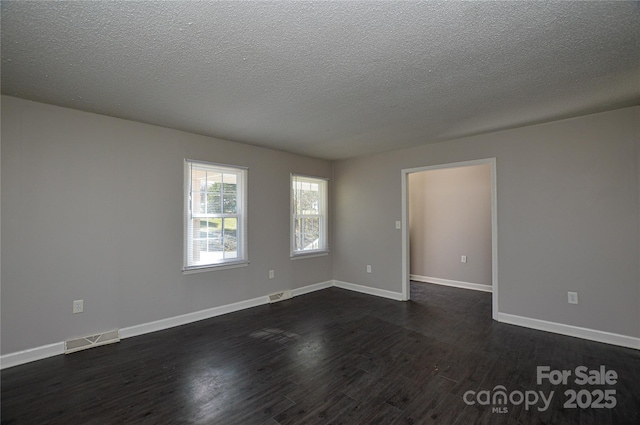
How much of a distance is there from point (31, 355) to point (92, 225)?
128 cm

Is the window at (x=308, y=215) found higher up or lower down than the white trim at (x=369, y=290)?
higher up

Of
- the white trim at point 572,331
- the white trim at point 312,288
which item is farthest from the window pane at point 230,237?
the white trim at point 572,331

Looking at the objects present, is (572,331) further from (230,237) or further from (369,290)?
(230,237)

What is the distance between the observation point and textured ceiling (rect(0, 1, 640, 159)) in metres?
1.57

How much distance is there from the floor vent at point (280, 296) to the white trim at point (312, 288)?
0.11 metres

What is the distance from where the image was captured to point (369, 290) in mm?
5125

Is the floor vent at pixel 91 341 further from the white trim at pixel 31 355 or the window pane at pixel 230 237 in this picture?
the window pane at pixel 230 237

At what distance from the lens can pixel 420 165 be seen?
4.53 m

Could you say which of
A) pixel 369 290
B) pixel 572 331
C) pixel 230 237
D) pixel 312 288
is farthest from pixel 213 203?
pixel 572 331

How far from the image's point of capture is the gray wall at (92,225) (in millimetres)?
2652

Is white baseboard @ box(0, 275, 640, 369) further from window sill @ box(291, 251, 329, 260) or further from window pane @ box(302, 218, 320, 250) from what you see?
window pane @ box(302, 218, 320, 250)

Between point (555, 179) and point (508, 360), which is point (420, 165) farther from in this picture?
point (508, 360)

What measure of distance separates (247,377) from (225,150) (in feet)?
9.58

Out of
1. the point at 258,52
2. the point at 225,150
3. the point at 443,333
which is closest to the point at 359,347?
the point at 443,333
